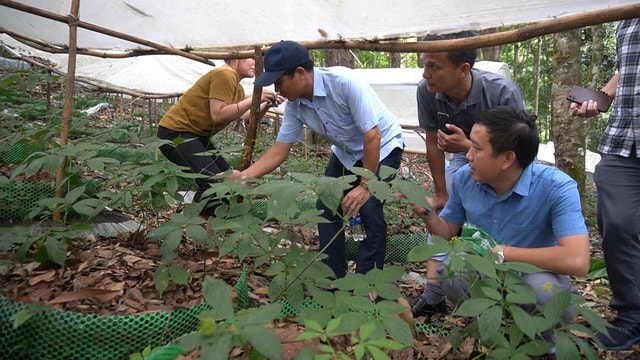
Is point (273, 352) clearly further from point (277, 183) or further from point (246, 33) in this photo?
point (246, 33)

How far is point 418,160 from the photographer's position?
35.0 ft

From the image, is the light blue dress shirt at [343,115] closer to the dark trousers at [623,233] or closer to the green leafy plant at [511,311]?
the dark trousers at [623,233]

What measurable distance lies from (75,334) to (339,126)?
1.57m

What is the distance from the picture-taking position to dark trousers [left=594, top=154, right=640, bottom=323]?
2375 mm

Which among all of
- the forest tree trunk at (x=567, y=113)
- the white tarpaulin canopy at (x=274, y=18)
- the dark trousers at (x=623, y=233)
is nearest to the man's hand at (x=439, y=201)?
the dark trousers at (x=623, y=233)

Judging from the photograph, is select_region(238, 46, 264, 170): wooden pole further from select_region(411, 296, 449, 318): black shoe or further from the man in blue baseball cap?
select_region(411, 296, 449, 318): black shoe

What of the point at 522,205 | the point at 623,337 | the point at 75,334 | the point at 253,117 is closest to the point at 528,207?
the point at 522,205

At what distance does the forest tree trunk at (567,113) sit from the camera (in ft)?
16.1

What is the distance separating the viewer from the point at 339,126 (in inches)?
109

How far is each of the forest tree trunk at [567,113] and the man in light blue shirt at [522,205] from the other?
10.2 ft

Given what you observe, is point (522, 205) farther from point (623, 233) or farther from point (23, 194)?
point (23, 194)

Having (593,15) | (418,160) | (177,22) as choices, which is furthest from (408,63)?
(593,15)

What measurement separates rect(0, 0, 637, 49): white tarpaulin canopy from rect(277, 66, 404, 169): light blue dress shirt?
234 mm

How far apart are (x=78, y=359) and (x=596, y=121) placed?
14.5 m
